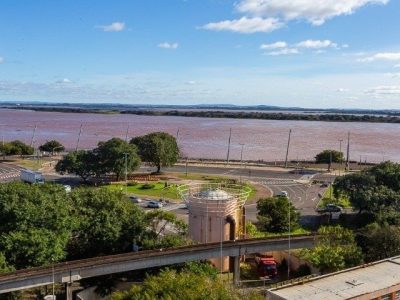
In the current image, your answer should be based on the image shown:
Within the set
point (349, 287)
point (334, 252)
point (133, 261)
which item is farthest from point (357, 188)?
point (133, 261)

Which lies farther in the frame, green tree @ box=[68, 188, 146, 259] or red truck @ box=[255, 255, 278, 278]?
red truck @ box=[255, 255, 278, 278]

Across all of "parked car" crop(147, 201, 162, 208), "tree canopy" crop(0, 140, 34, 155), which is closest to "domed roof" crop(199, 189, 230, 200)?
"parked car" crop(147, 201, 162, 208)

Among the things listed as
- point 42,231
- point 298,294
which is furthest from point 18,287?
point 298,294

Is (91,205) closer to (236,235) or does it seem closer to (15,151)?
(236,235)

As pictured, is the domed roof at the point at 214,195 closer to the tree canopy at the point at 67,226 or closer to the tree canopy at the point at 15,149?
the tree canopy at the point at 67,226

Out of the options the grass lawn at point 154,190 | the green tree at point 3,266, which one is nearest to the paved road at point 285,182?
the grass lawn at point 154,190

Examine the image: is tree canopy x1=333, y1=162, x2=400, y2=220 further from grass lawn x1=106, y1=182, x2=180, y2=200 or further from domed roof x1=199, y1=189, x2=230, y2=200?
grass lawn x1=106, y1=182, x2=180, y2=200

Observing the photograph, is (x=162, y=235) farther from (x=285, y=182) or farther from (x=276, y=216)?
(x=285, y=182)
